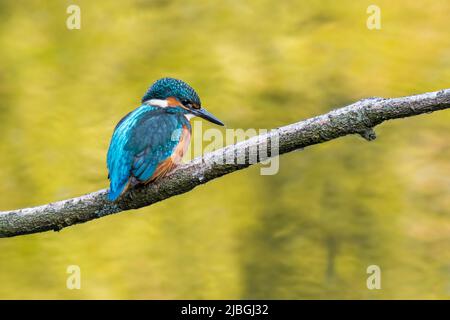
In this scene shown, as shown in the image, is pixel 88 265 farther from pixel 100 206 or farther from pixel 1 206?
pixel 100 206

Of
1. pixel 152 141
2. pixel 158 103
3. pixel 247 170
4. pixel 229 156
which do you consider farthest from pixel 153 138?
pixel 247 170

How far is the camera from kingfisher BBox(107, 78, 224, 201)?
2857mm

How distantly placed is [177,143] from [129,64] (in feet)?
8.34

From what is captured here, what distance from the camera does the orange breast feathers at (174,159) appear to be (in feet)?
9.39

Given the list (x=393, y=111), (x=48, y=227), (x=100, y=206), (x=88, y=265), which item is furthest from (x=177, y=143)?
(x=88, y=265)

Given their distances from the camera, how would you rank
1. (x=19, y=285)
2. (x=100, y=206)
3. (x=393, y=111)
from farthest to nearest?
(x=19, y=285), (x=100, y=206), (x=393, y=111)

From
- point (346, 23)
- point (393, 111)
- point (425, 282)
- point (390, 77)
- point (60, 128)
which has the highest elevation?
point (346, 23)

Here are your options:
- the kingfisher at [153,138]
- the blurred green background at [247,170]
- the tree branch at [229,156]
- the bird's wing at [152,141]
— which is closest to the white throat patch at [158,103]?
the kingfisher at [153,138]

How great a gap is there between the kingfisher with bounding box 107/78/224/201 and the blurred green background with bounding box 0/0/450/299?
1.70 metres

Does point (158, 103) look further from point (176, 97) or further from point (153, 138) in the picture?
point (153, 138)

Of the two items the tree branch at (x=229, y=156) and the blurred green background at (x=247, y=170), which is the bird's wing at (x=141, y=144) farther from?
the blurred green background at (x=247, y=170)

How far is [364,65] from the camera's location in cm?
547

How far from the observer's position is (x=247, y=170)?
516cm

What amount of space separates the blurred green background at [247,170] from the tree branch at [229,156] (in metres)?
2.09
